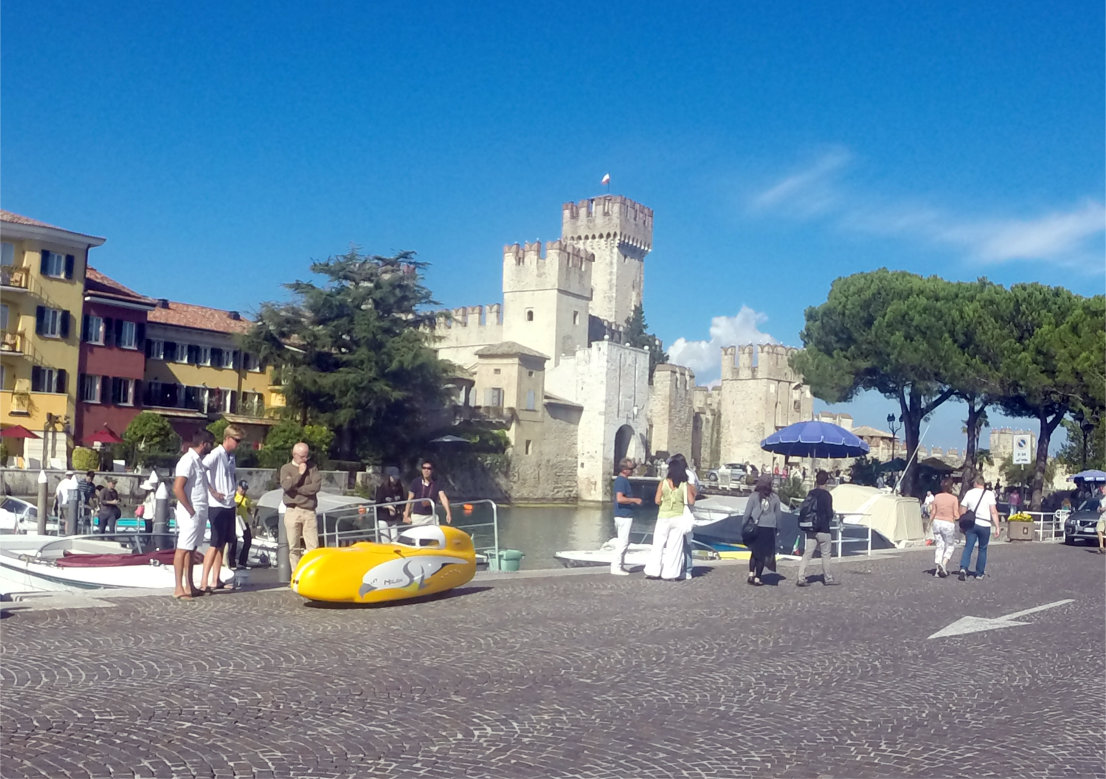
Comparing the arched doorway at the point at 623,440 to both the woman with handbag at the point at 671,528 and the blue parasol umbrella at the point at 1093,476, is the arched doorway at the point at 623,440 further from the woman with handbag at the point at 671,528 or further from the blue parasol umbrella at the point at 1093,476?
the woman with handbag at the point at 671,528

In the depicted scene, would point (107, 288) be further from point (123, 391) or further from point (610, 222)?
point (610, 222)

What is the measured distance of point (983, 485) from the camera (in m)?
19.3

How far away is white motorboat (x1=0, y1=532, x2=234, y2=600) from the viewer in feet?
49.5

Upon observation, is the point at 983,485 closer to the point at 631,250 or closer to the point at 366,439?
the point at 366,439

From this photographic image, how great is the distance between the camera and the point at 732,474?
78062mm

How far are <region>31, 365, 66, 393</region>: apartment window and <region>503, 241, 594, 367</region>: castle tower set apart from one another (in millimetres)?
39100

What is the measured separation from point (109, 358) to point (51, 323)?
3.35 metres

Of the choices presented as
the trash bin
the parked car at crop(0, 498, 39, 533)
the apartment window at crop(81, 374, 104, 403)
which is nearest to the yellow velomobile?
the trash bin

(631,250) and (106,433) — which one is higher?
(631,250)

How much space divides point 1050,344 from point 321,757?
142 feet

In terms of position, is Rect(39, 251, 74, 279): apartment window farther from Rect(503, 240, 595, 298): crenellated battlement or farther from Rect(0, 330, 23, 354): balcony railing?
Rect(503, 240, 595, 298): crenellated battlement

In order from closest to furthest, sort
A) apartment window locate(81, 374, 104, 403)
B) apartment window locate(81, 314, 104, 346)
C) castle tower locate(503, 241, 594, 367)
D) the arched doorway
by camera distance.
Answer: apartment window locate(81, 374, 104, 403) < apartment window locate(81, 314, 104, 346) < the arched doorway < castle tower locate(503, 241, 594, 367)

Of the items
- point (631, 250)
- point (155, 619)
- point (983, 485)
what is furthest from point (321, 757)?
point (631, 250)

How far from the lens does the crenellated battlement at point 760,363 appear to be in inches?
3487
